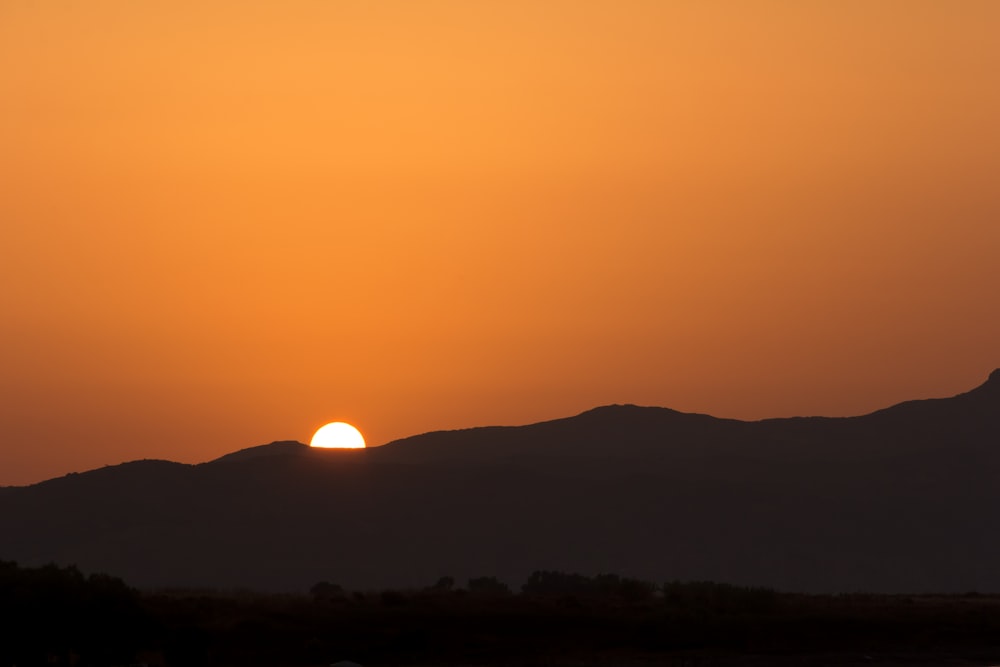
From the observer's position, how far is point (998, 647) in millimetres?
59312

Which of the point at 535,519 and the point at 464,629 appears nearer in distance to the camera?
the point at 464,629

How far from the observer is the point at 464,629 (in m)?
60.0

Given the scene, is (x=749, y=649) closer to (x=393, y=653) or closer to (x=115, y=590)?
(x=393, y=653)

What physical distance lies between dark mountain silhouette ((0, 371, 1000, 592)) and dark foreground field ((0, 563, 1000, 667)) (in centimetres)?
8433

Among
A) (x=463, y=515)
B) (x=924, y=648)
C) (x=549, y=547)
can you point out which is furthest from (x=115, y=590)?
(x=463, y=515)

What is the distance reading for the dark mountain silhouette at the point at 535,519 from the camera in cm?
15475

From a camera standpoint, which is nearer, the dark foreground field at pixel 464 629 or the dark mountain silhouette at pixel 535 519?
the dark foreground field at pixel 464 629

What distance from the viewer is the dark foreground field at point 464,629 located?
51625 millimetres

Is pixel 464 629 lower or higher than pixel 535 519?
lower

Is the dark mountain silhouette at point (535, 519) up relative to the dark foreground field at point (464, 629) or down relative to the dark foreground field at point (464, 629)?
up

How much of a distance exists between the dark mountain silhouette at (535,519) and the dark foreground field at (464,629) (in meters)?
84.3

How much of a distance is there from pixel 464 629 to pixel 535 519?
111 meters

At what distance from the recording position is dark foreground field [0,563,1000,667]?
5162cm

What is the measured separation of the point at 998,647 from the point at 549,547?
102200 mm
